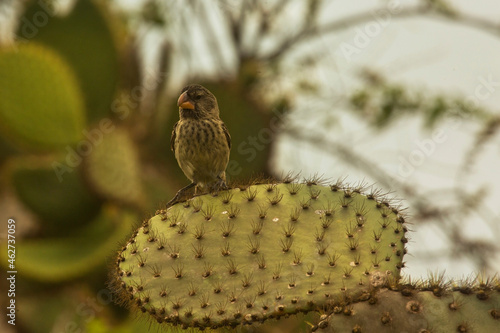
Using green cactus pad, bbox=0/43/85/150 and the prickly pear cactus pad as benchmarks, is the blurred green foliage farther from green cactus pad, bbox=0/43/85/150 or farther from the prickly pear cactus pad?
the prickly pear cactus pad

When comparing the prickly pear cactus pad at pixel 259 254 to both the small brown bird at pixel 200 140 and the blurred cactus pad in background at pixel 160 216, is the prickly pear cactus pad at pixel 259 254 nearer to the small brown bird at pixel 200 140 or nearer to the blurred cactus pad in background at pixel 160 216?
the blurred cactus pad in background at pixel 160 216

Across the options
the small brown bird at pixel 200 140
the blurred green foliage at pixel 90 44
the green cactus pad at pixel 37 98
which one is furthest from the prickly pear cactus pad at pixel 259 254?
the blurred green foliage at pixel 90 44

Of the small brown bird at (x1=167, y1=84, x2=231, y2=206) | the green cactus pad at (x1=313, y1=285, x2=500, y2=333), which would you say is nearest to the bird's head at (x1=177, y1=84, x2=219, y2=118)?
the small brown bird at (x1=167, y1=84, x2=231, y2=206)

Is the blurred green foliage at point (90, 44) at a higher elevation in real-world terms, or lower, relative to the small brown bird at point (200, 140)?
lower

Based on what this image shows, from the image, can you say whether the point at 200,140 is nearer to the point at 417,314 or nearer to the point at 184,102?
the point at 184,102

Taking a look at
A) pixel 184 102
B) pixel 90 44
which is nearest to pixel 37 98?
pixel 90 44

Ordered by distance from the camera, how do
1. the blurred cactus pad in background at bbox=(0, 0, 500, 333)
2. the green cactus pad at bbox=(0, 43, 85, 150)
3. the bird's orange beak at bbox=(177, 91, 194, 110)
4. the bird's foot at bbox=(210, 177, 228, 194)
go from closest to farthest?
the blurred cactus pad in background at bbox=(0, 0, 500, 333), the bird's foot at bbox=(210, 177, 228, 194), the bird's orange beak at bbox=(177, 91, 194, 110), the green cactus pad at bbox=(0, 43, 85, 150)
